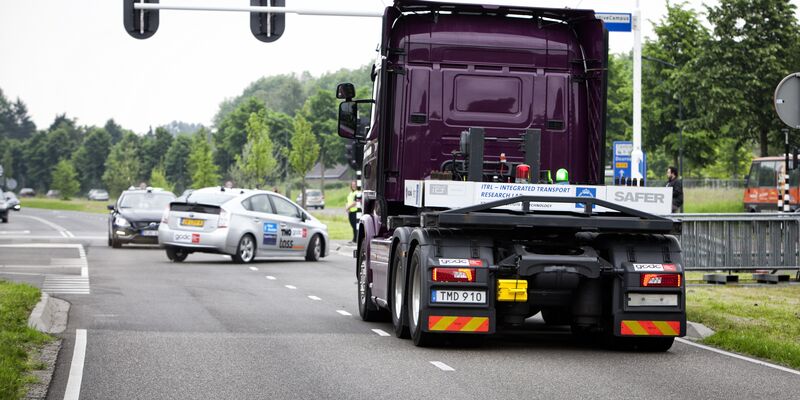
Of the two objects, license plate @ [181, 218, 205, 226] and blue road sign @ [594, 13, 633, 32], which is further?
license plate @ [181, 218, 205, 226]

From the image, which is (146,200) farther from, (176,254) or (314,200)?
(314,200)

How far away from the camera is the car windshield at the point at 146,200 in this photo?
33.2 meters

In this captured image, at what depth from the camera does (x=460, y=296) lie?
11.0 m

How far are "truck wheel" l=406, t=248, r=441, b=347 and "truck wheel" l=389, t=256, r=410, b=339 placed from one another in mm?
161

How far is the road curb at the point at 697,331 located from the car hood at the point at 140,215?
828 inches

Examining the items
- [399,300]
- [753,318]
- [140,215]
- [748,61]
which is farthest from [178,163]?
[399,300]

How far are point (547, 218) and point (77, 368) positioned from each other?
3991 millimetres

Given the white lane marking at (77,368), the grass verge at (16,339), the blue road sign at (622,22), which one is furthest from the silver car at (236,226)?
the white lane marking at (77,368)

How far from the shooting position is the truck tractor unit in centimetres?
1102

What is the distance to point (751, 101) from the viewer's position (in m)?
57.3

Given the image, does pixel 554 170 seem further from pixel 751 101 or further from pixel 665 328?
pixel 751 101

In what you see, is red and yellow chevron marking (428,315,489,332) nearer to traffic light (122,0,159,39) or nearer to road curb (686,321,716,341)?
road curb (686,321,716,341)

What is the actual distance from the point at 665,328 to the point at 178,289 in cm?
934

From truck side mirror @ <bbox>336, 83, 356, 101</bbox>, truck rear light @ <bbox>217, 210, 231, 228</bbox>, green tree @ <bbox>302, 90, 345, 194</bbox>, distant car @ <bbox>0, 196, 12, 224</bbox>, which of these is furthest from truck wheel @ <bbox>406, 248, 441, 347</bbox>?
green tree @ <bbox>302, 90, 345, 194</bbox>
